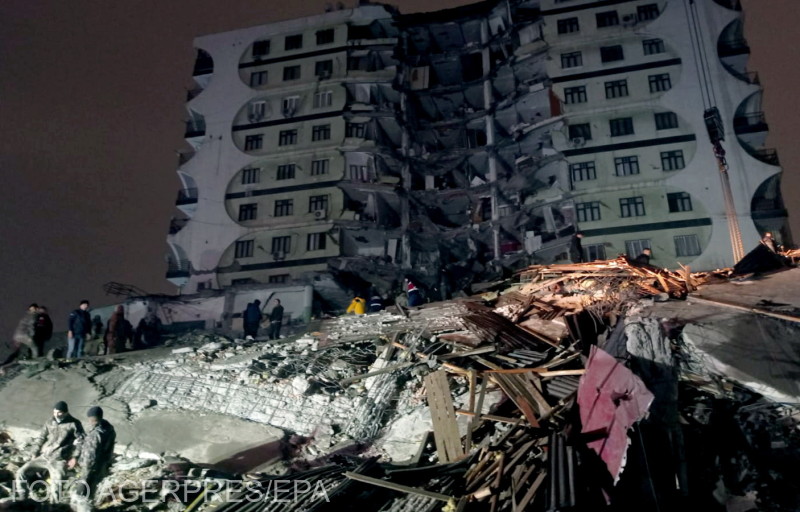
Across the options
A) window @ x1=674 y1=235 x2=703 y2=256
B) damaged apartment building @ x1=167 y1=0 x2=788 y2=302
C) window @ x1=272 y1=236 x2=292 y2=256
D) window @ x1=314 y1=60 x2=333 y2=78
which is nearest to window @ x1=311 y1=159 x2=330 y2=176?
damaged apartment building @ x1=167 y1=0 x2=788 y2=302

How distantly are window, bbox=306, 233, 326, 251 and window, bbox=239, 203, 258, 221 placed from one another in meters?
4.95

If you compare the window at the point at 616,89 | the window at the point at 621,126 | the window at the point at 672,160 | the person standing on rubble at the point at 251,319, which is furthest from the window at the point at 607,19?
the person standing on rubble at the point at 251,319

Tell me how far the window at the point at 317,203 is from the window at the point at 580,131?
57.0ft

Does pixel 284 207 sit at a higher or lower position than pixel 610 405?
higher

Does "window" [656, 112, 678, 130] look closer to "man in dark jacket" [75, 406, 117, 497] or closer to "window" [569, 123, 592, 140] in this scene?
"window" [569, 123, 592, 140]

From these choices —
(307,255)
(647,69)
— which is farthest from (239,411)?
(647,69)

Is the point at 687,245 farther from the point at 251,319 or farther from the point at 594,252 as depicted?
the point at 251,319

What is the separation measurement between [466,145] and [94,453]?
1479 inches

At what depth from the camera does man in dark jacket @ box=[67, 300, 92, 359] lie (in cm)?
1725

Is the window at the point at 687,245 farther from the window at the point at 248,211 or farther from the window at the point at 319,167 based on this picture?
the window at the point at 248,211

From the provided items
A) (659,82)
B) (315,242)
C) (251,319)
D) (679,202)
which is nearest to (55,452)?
(251,319)

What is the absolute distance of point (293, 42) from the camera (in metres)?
44.6

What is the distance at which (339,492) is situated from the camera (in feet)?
27.1

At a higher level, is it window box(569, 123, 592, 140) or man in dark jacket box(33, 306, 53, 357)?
window box(569, 123, 592, 140)
